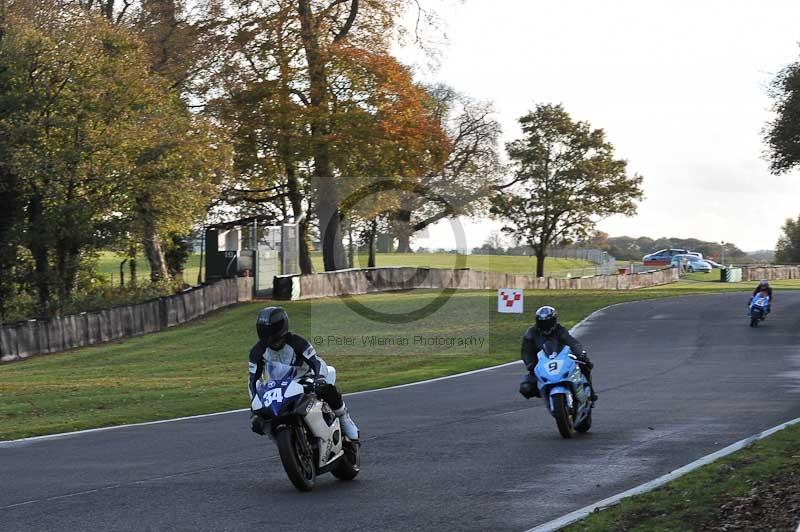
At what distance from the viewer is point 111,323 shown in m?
34.4

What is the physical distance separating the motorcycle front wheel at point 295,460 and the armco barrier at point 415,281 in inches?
1395

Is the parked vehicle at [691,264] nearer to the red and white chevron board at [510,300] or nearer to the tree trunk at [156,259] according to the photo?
the tree trunk at [156,259]

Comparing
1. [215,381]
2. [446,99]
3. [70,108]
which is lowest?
[215,381]

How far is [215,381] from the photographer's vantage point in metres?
24.2

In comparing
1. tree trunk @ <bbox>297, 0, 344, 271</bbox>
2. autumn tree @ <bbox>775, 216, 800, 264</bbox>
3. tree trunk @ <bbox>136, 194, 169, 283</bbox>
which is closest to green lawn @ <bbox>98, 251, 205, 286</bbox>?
tree trunk @ <bbox>136, 194, 169, 283</bbox>

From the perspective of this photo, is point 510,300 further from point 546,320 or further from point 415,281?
point 546,320

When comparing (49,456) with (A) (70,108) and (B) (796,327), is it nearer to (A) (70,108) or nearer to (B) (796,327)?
(B) (796,327)

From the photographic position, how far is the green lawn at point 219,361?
19.0m

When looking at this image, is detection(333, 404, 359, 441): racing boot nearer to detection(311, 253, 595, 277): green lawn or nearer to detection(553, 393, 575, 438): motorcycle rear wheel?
detection(553, 393, 575, 438): motorcycle rear wheel

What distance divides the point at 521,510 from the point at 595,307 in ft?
123

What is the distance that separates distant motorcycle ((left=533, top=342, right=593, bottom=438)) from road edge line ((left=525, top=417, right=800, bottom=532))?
6.15 feet

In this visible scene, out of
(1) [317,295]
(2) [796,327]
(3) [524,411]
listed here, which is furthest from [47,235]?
(3) [524,411]

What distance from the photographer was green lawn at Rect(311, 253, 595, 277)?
69125 mm

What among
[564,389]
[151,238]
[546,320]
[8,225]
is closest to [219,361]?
[546,320]
